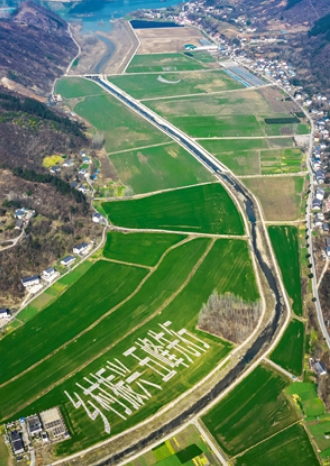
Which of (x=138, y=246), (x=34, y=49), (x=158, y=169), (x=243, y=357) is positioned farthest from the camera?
(x=34, y=49)

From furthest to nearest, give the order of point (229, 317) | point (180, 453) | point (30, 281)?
1. point (30, 281)
2. point (229, 317)
3. point (180, 453)

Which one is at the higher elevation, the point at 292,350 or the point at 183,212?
the point at 183,212

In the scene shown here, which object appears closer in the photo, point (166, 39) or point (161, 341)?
point (161, 341)

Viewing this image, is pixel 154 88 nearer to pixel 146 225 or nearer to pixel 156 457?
pixel 146 225

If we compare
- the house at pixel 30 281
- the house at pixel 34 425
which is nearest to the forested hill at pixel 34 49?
the house at pixel 30 281

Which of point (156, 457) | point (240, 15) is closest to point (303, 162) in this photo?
point (156, 457)

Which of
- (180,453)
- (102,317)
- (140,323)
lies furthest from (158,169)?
(180,453)

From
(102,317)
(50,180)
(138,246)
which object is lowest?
(102,317)

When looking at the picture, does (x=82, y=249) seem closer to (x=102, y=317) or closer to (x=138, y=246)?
(x=138, y=246)
